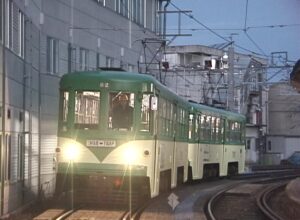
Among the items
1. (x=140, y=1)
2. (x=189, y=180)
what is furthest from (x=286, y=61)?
(x=189, y=180)

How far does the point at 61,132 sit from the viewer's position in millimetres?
16969

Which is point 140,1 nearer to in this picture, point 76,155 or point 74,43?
Result: point 74,43

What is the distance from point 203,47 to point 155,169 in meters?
52.1

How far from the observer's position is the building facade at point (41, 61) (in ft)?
58.8

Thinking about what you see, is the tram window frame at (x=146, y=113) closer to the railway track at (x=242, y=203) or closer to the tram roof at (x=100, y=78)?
the tram roof at (x=100, y=78)

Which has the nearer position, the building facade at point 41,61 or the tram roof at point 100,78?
the tram roof at point 100,78

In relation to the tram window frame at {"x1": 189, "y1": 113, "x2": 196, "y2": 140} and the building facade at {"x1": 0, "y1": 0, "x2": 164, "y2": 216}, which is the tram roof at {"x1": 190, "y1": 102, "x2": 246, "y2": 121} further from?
the building facade at {"x1": 0, "y1": 0, "x2": 164, "y2": 216}

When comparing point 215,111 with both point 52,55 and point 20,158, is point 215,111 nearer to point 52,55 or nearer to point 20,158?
point 52,55

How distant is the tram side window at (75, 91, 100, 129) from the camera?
1684 centimetres

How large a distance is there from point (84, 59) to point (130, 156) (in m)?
14.0

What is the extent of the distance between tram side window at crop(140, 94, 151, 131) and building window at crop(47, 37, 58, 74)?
9138mm

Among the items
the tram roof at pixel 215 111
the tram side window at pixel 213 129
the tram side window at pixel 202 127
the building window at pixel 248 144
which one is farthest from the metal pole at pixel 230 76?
the building window at pixel 248 144

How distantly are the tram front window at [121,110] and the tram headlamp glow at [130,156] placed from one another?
0.50 metres

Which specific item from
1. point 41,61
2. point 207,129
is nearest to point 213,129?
point 207,129
